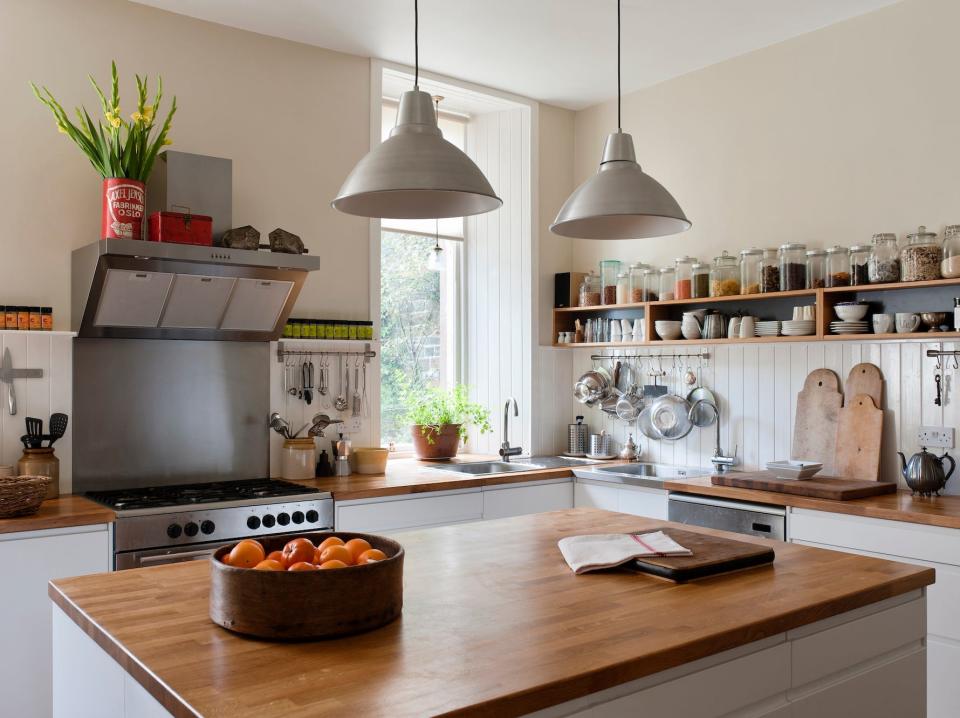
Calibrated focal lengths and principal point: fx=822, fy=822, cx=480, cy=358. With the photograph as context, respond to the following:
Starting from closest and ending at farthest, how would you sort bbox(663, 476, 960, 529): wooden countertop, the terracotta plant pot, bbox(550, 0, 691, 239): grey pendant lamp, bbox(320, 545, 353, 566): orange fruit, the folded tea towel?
bbox(320, 545, 353, 566): orange fruit → the folded tea towel → bbox(550, 0, 691, 239): grey pendant lamp → bbox(663, 476, 960, 529): wooden countertop → the terracotta plant pot

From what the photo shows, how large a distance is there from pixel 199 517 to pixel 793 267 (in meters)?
2.93

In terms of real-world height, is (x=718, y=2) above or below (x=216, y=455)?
above

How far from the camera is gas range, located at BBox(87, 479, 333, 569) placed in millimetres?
3127

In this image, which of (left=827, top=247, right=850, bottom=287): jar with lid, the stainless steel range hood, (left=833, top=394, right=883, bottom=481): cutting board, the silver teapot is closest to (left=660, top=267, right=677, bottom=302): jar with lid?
(left=827, top=247, right=850, bottom=287): jar with lid

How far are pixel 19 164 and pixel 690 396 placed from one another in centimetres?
350

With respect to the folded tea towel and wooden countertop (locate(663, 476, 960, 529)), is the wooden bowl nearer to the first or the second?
the folded tea towel

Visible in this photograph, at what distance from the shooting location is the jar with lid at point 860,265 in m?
3.74

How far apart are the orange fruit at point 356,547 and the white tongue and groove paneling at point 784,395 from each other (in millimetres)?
2870

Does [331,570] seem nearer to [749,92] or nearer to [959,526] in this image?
[959,526]

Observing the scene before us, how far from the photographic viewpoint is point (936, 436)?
361 cm

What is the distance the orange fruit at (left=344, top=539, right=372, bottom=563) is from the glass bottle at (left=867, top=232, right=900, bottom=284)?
111 inches

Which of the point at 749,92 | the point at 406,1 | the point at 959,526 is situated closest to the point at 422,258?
the point at 406,1

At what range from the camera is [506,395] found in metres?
5.30

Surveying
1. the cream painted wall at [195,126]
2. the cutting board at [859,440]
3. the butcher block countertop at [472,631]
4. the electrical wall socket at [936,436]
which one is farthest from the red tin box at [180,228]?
the electrical wall socket at [936,436]
